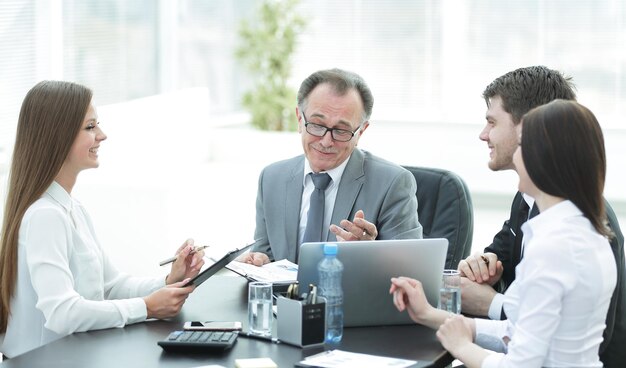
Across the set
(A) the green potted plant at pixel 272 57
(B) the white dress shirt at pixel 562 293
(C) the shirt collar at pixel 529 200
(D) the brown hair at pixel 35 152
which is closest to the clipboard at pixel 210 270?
(D) the brown hair at pixel 35 152

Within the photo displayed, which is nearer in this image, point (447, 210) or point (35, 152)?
point (35, 152)

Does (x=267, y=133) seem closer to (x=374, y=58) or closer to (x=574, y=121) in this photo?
(x=374, y=58)

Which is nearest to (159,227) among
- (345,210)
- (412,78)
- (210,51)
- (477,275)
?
(345,210)

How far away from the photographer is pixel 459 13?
7816 millimetres

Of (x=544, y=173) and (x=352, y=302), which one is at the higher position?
(x=544, y=173)

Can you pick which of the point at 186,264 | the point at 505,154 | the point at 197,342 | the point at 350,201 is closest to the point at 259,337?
the point at 197,342

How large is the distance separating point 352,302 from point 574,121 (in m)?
0.78

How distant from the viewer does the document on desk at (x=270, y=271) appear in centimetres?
282

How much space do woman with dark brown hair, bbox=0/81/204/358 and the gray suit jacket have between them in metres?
0.79

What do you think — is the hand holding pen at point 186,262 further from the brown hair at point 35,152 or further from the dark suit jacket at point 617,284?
the dark suit jacket at point 617,284

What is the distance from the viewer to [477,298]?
2752mm

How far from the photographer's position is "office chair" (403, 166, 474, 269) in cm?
353

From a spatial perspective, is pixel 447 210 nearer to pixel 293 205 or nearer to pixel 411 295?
pixel 293 205

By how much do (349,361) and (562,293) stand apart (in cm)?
53
